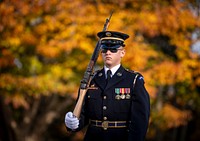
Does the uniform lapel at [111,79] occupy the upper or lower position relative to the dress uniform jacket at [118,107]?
upper

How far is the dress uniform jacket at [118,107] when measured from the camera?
149 inches

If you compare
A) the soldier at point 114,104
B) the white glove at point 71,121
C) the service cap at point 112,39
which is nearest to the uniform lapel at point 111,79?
the soldier at point 114,104

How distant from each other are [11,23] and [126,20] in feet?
9.80

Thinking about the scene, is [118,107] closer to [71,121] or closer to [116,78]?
[116,78]

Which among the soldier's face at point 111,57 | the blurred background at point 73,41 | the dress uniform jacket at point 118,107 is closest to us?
the dress uniform jacket at point 118,107

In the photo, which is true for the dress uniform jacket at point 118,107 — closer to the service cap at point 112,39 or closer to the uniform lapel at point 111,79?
the uniform lapel at point 111,79

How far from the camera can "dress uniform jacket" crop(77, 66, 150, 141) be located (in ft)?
12.4

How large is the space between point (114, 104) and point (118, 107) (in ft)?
0.17

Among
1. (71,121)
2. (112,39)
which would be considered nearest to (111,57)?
(112,39)

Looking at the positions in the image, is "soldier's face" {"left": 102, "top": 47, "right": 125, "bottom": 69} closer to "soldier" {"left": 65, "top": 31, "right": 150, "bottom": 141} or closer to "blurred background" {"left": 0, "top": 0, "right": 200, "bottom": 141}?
"soldier" {"left": 65, "top": 31, "right": 150, "bottom": 141}

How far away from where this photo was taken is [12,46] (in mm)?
10266

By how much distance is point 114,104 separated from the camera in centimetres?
392

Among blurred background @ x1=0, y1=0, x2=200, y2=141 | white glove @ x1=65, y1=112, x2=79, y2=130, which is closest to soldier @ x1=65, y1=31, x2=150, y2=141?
white glove @ x1=65, y1=112, x2=79, y2=130

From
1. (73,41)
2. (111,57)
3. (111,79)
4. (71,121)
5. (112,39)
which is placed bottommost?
(71,121)
